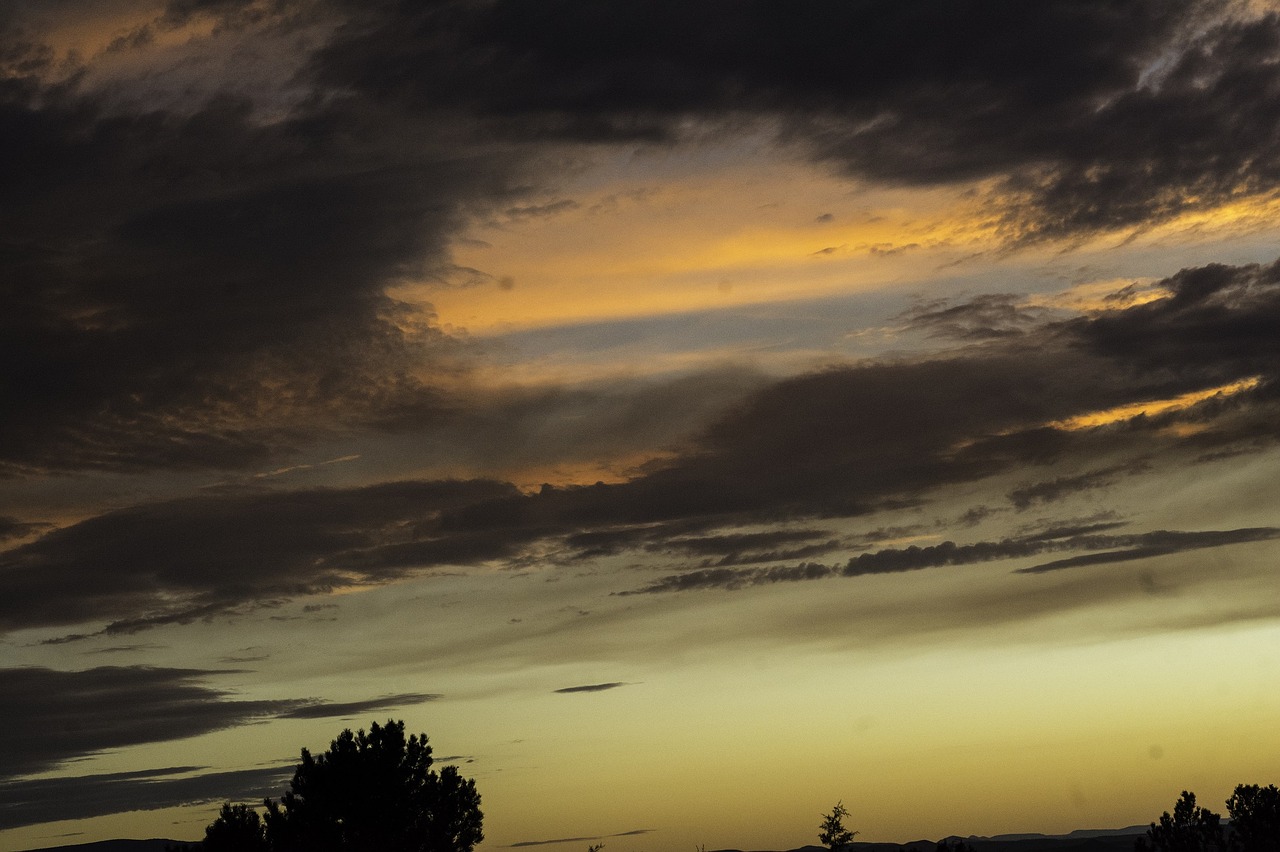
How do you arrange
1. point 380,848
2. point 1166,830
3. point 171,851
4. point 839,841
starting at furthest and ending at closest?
point 839,841 → point 1166,830 → point 171,851 → point 380,848

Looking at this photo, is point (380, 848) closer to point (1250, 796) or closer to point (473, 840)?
point (473, 840)

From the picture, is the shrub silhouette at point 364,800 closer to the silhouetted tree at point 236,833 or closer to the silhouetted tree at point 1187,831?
the silhouetted tree at point 236,833

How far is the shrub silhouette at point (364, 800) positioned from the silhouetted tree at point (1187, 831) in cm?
4920

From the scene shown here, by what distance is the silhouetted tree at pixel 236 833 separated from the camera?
284 ft

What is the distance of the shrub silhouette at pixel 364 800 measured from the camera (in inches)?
3504

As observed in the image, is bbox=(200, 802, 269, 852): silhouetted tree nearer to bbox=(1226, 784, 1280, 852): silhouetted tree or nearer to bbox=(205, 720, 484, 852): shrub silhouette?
bbox=(205, 720, 484, 852): shrub silhouette

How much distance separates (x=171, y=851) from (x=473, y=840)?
64.7 ft

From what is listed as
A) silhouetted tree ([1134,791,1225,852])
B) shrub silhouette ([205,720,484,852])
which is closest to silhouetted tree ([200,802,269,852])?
shrub silhouette ([205,720,484,852])

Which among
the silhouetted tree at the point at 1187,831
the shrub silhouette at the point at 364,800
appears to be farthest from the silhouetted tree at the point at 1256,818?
the shrub silhouette at the point at 364,800

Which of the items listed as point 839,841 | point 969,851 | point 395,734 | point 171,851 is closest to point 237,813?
point 171,851

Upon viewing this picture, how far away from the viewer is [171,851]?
87938 millimetres

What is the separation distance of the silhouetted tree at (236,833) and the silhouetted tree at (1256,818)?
239ft

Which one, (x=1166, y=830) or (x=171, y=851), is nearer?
(x=171, y=851)

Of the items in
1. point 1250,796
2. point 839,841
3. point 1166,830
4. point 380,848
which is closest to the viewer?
point 380,848
